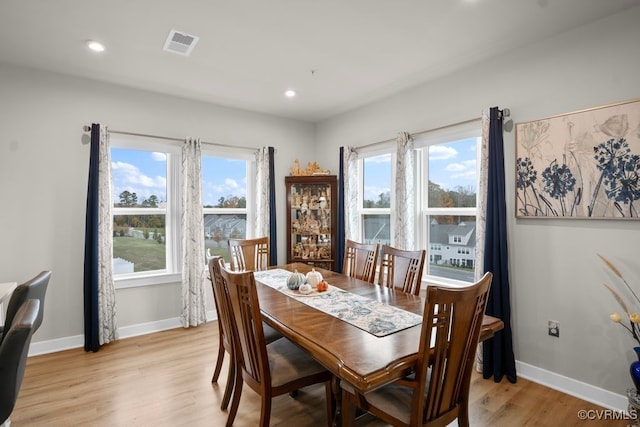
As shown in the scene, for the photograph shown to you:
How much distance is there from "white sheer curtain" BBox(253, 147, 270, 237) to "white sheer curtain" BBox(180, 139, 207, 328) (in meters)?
0.75

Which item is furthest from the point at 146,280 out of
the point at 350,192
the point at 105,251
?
the point at 350,192

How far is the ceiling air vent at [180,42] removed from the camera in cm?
252

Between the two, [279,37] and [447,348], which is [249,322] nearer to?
[447,348]

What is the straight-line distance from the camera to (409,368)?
1377 millimetres

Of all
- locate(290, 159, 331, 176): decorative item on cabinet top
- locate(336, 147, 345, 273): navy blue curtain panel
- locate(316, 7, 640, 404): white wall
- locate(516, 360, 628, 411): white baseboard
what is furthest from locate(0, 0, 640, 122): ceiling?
locate(516, 360, 628, 411): white baseboard

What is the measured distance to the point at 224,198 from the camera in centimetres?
438

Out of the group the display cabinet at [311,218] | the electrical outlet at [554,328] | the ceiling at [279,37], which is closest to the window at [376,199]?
the display cabinet at [311,218]

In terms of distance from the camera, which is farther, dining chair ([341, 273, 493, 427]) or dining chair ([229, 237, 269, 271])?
dining chair ([229, 237, 269, 271])

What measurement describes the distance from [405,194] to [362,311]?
1.94 meters

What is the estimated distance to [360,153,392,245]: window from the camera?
410cm

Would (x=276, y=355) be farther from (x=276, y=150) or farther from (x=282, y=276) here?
(x=276, y=150)

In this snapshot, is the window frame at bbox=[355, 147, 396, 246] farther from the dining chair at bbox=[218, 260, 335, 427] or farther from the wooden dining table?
the dining chair at bbox=[218, 260, 335, 427]

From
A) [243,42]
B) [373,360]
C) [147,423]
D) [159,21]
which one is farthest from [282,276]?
[159,21]

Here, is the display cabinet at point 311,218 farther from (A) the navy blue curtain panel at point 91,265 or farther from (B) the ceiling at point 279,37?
(A) the navy blue curtain panel at point 91,265
